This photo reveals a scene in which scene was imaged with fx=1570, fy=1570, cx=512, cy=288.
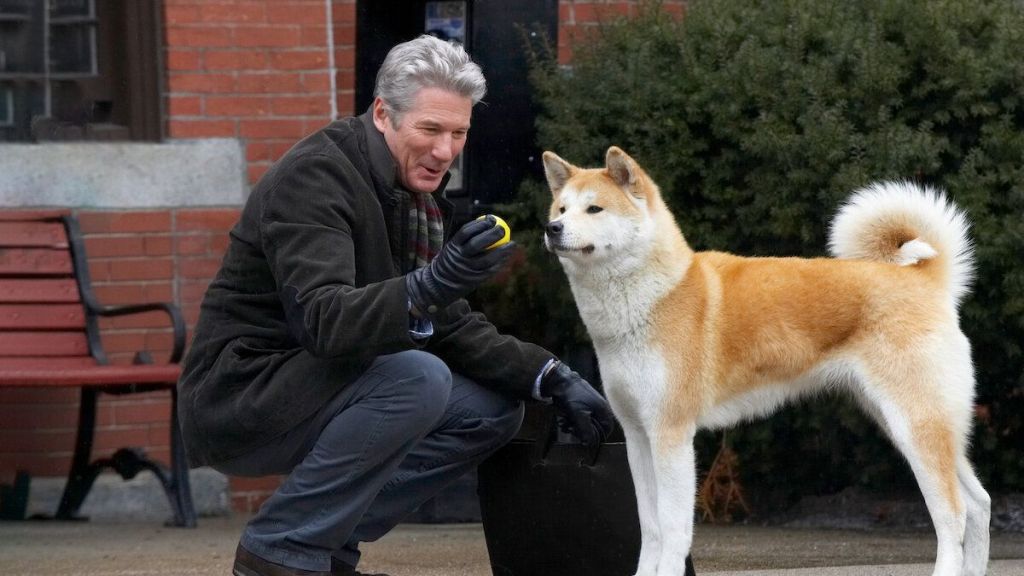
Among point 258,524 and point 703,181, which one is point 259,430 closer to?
point 258,524

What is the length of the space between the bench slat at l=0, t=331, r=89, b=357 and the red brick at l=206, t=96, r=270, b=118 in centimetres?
105

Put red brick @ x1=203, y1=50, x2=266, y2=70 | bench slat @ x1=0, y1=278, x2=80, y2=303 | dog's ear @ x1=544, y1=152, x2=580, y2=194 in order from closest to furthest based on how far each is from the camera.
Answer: dog's ear @ x1=544, y1=152, x2=580, y2=194
bench slat @ x1=0, y1=278, x2=80, y2=303
red brick @ x1=203, y1=50, x2=266, y2=70

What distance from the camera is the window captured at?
250 inches

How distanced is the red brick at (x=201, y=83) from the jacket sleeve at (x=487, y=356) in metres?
2.46

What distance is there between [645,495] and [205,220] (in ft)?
8.89

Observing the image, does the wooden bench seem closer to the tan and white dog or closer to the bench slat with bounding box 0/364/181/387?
the bench slat with bounding box 0/364/181/387

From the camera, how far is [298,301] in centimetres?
374

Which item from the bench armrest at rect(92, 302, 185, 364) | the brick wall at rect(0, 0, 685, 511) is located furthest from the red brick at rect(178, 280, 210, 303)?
the bench armrest at rect(92, 302, 185, 364)

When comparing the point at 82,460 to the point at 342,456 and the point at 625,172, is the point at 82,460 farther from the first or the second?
the point at 625,172

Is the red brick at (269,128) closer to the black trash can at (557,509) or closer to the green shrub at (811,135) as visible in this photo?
the green shrub at (811,135)

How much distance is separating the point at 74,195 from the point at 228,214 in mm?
607

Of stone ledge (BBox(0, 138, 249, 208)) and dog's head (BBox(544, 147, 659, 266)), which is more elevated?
dog's head (BBox(544, 147, 659, 266))

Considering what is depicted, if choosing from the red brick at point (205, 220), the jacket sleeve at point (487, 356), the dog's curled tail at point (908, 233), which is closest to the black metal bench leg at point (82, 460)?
the red brick at point (205, 220)

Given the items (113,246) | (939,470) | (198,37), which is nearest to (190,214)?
(113,246)
